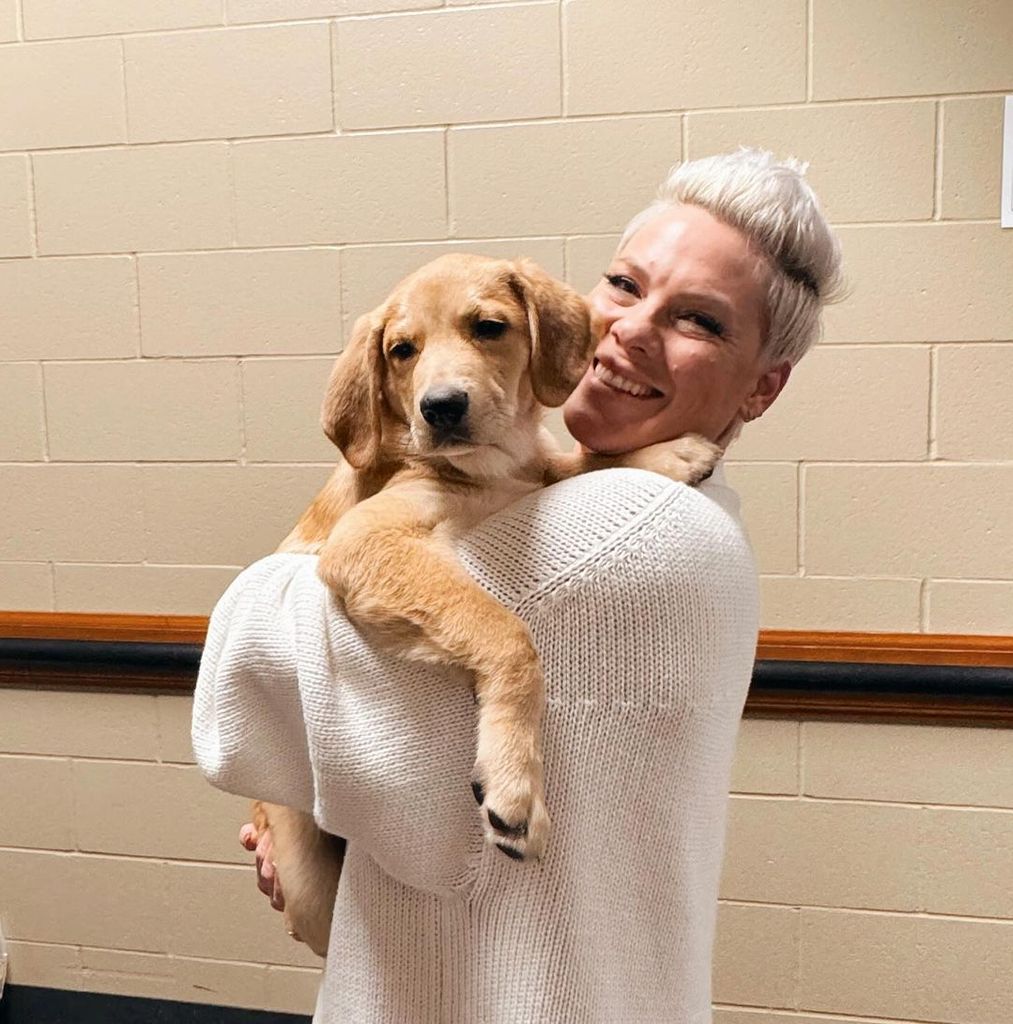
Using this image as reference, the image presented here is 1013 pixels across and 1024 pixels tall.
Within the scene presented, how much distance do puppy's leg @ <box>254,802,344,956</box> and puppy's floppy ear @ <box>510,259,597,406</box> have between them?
0.64 m

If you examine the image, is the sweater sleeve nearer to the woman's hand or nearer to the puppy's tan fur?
the puppy's tan fur

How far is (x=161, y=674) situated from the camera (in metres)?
2.73

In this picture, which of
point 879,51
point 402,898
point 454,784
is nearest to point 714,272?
point 454,784

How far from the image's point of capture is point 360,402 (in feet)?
4.78

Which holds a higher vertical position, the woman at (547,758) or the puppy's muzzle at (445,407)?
the puppy's muzzle at (445,407)

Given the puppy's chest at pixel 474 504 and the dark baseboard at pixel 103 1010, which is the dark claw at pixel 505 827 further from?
the dark baseboard at pixel 103 1010

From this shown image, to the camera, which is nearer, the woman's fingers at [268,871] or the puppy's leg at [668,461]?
the puppy's leg at [668,461]

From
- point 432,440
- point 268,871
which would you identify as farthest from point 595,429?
point 268,871

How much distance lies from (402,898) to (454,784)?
16 cm

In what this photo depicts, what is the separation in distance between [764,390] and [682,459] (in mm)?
308

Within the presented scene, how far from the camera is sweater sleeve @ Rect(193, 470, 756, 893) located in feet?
3.47

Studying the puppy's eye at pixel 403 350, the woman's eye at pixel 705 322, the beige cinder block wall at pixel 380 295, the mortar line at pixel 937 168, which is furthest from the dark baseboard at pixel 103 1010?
the mortar line at pixel 937 168

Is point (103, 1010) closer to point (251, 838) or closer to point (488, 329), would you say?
point (251, 838)

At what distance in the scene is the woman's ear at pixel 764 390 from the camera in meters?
1.59
